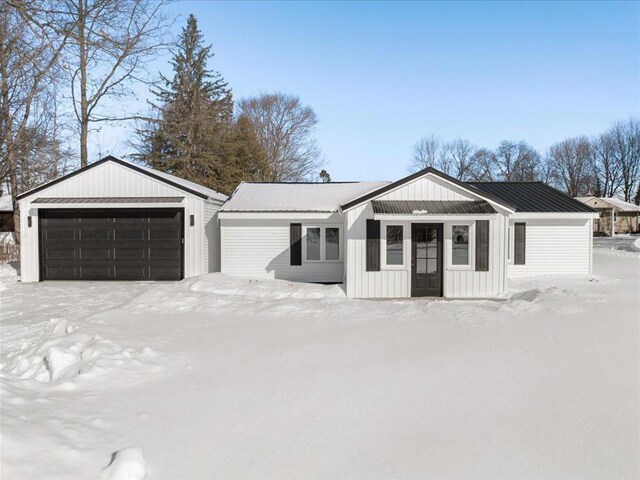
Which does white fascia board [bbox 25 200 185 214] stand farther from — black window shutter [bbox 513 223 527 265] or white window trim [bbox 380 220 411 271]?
black window shutter [bbox 513 223 527 265]

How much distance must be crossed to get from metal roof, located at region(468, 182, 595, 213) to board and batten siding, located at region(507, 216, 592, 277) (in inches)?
17.3

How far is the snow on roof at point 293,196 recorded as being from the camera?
14500mm

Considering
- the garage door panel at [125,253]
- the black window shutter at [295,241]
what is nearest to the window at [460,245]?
the black window shutter at [295,241]

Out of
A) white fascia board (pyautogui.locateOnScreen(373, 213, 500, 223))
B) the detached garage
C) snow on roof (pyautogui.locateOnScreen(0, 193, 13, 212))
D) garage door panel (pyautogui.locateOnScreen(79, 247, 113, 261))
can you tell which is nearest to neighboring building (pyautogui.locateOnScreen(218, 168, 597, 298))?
Result: white fascia board (pyautogui.locateOnScreen(373, 213, 500, 223))

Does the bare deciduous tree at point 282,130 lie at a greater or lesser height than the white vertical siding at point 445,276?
greater

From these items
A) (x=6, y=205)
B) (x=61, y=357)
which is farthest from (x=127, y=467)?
(x=6, y=205)

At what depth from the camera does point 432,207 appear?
11141 mm

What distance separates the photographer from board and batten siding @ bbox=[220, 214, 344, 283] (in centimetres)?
1442

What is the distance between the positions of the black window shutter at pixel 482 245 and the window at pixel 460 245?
0.93ft

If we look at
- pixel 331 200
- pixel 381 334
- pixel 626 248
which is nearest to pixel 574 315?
pixel 381 334

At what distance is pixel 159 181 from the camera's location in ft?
46.7

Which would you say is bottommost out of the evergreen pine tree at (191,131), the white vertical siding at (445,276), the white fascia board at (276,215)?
the white vertical siding at (445,276)

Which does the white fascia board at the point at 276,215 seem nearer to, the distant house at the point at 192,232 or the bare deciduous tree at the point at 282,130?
the distant house at the point at 192,232

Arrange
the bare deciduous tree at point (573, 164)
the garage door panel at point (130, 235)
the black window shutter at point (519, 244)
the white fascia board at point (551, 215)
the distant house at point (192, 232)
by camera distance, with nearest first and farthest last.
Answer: the distant house at point (192, 232), the garage door panel at point (130, 235), the white fascia board at point (551, 215), the black window shutter at point (519, 244), the bare deciduous tree at point (573, 164)
